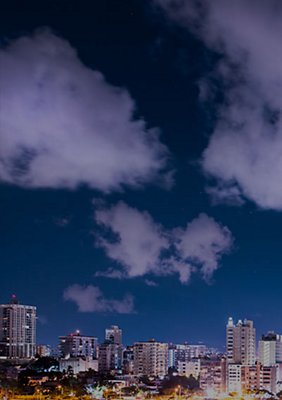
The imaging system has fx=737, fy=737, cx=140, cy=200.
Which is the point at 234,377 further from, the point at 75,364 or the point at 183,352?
the point at 183,352

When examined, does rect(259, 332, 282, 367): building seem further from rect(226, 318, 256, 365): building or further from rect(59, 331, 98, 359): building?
rect(59, 331, 98, 359): building

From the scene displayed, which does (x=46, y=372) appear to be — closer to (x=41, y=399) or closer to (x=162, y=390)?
(x=162, y=390)

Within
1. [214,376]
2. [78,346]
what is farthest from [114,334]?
[214,376]

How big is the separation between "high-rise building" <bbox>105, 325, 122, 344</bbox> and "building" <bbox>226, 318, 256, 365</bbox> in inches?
215

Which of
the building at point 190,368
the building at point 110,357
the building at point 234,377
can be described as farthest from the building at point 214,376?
the building at point 110,357

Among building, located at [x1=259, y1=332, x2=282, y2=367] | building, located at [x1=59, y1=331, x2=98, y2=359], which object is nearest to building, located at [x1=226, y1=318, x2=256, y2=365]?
building, located at [x1=259, y1=332, x2=282, y2=367]

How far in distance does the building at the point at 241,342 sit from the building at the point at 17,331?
5.58m

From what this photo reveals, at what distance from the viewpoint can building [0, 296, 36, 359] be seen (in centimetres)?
2036

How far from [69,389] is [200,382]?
4147 mm

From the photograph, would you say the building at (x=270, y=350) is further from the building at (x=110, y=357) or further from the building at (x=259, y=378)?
the building at (x=110, y=357)

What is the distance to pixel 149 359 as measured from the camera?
19.5 m

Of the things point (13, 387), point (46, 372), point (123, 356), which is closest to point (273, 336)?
point (123, 356)

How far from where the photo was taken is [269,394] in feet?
47.8

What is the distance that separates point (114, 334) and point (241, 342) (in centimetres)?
622
